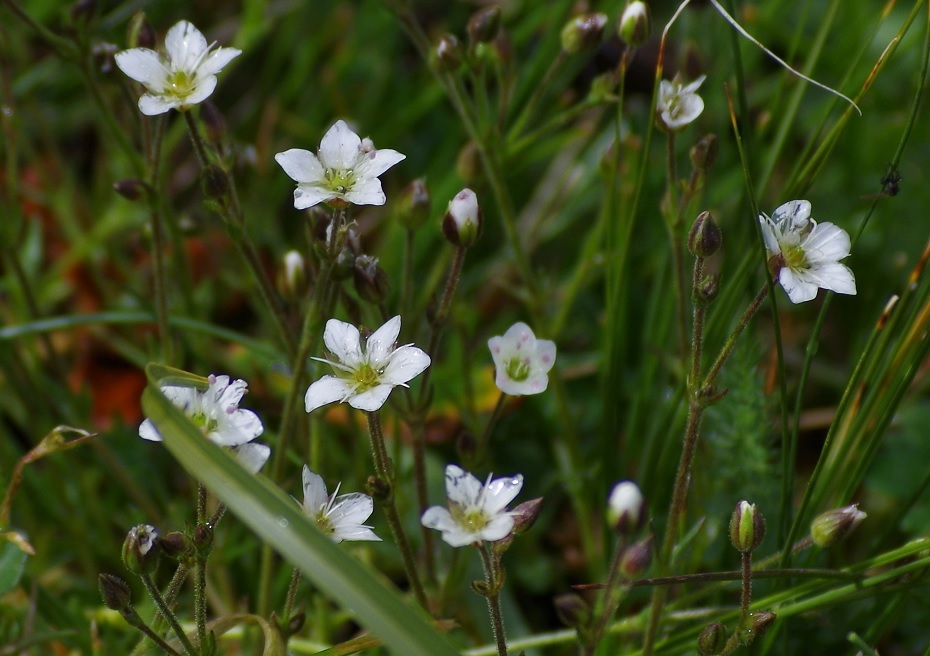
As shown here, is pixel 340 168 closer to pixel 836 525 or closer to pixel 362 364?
pixel 362 364

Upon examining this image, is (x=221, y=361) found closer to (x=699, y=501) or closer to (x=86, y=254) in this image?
(x=86, y=254)

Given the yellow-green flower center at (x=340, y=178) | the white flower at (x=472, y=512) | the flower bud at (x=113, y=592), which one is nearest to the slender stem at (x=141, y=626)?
the flower bud at (x=113, y=592)

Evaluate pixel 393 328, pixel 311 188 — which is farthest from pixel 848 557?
pixel 311 188

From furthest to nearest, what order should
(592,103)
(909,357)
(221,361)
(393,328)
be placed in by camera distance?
(221,361), (592,103), (909,357), (393,328)

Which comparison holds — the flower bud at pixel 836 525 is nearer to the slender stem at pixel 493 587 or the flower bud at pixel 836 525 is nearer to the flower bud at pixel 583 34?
the slender stem at pixel 493 587

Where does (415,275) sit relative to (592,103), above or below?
below

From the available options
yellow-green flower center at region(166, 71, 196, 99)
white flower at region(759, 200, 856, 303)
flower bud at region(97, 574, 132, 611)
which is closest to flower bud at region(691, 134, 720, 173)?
white flower at region(759, 200, 856, 303)

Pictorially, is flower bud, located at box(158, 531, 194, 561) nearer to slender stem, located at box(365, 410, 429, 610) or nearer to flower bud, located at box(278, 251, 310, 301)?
slender stem, located at box(365, 410, 429, 610)
